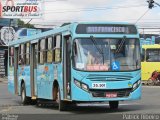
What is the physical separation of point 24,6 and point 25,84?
40.9 meters

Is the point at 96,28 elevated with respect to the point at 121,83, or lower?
elevated

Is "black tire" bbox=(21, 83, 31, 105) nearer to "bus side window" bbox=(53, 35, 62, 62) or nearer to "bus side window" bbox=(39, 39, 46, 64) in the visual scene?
"bus side window" bbox=(39, 39, 46, 64)

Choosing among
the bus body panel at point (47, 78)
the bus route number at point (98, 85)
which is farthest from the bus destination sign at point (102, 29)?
the bus route number at point (98, 85)

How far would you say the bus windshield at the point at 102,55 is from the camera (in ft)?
57.3

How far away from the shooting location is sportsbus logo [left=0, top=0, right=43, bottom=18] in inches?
2507

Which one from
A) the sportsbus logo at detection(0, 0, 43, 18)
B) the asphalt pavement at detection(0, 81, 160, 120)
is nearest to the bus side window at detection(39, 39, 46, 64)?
the asphalt pavement at detection(0, 81, 160, 120)

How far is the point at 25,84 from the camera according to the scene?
24.0 m

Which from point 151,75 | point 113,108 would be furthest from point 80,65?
point 151,75

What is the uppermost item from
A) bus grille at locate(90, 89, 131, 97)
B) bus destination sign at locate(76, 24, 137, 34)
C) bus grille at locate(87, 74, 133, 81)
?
bus destination sign at locate(76, 24, 137, 34)

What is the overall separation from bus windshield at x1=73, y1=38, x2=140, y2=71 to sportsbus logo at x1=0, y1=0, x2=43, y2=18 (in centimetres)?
4640

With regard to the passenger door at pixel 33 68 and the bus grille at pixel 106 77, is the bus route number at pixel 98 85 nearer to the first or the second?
the bus grille at pixel 106 77

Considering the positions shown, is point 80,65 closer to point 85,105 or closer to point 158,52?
point 85,105

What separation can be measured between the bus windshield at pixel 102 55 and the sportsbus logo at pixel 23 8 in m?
46.4

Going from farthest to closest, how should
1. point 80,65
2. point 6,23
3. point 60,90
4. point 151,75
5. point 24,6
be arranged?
point 6,23 → point 24,6 → point 151,75 → point 60,90 → point 80,65
